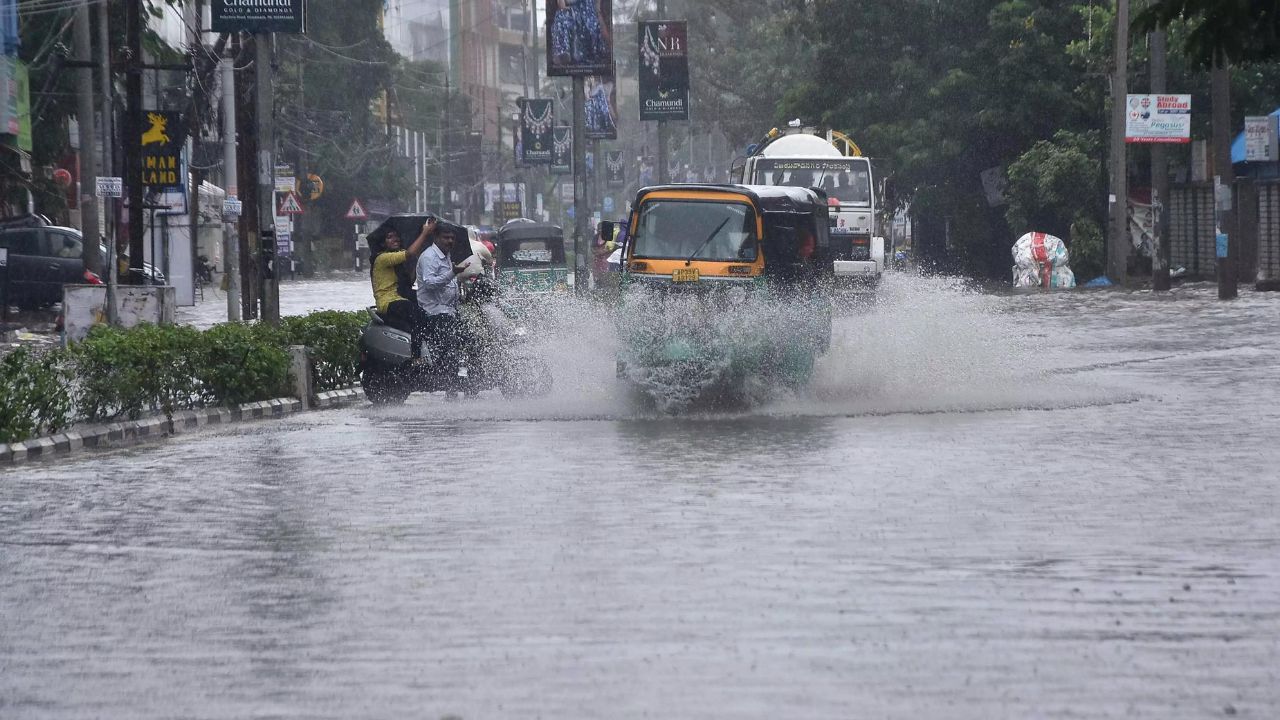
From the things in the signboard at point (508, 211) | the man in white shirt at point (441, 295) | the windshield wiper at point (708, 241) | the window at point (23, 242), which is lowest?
the man in white shirt at point (441, 295)

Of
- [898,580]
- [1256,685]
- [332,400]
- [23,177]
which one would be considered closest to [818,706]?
[1256,685]

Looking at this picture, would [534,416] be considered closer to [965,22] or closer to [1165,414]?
[1165,414]

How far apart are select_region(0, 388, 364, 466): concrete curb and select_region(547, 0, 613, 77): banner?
19.4m

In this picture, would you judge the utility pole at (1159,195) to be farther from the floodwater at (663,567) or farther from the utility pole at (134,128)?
the floodwater at (663,567)

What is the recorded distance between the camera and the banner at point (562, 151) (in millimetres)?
74500

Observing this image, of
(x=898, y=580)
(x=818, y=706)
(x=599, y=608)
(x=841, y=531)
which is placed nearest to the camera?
(x=818, y=706)

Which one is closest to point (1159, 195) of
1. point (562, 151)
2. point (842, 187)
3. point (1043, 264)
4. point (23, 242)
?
point (1043, 264)

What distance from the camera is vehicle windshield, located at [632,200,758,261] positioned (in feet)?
62.9

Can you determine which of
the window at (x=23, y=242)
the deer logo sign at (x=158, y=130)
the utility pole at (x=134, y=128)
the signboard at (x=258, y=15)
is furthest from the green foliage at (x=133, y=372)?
the window at (x=23, y=242)

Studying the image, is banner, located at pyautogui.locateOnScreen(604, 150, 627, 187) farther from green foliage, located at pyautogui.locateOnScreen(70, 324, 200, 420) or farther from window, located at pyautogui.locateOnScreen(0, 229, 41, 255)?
green foliage, located at pyautogui.locateOnScreen(70, 324, 200, 420)

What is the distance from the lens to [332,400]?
67.1 feet

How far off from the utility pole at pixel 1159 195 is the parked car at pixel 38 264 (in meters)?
22.6

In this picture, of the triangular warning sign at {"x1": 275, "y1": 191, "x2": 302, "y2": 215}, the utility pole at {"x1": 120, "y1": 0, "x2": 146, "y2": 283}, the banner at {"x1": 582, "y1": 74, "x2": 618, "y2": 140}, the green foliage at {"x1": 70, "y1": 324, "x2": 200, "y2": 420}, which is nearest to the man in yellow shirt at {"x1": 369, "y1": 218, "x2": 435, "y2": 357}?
the green foliage at {"x1": 70, "y1": 324, "x2": 200, "y2": 420}

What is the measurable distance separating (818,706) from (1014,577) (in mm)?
2640
